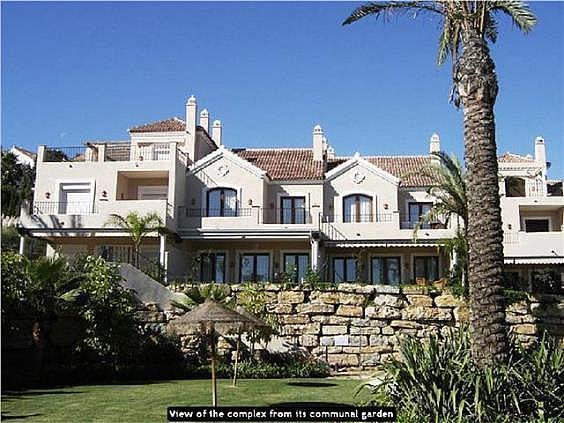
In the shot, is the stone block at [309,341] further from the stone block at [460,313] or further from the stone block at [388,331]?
the stone block at [460,313]

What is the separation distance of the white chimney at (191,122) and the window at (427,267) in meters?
14.7

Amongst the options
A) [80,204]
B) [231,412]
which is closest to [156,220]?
[80,204]

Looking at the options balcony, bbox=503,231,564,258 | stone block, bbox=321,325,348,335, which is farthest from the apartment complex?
stone block, bbox=321,325,348,335

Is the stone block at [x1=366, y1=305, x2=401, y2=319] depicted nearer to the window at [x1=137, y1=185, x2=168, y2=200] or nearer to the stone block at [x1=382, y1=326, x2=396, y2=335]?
the stone block at [x1=382, y1=326, x2=396, y2=335]

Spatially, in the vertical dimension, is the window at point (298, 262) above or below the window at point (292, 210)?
below

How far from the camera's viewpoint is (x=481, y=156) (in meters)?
13.0

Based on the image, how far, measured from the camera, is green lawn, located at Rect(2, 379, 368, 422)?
14.0 metres

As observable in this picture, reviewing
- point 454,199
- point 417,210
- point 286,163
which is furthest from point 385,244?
point 286,163

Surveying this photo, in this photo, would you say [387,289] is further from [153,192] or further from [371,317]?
[153,192]

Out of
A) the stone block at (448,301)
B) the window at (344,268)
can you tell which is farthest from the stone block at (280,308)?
the window at (344,268)

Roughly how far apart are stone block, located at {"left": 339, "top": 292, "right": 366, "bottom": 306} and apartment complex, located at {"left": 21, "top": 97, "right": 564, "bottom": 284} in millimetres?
7681

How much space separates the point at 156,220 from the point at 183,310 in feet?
32.7

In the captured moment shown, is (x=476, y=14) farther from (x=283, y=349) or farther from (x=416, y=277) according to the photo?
(x=416, y=277)
